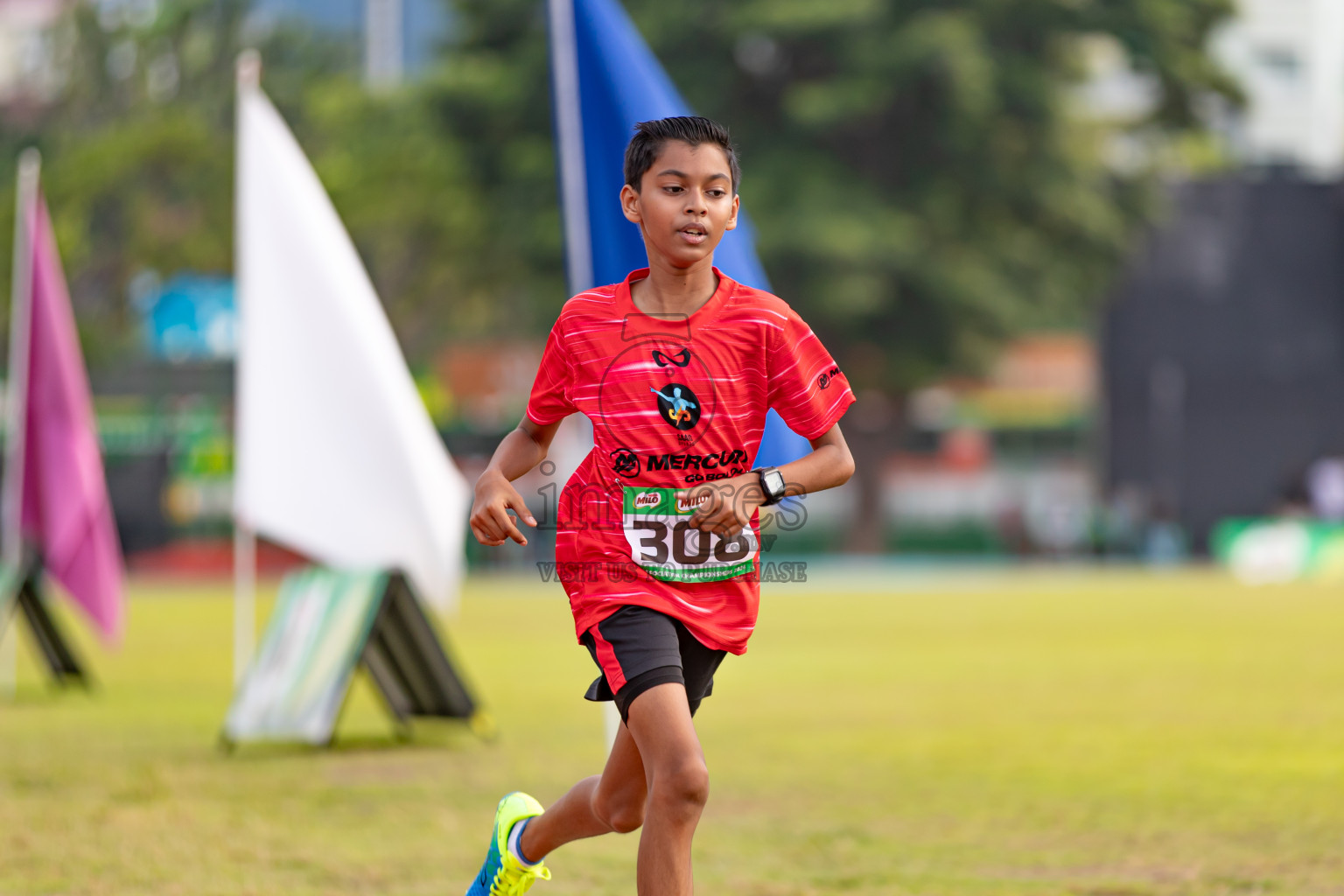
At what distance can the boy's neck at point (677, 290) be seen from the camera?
4391mm

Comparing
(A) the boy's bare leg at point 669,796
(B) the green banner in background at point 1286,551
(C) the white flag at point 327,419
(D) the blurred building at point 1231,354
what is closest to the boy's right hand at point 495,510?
(A) the boy's bare leg at point 669,796

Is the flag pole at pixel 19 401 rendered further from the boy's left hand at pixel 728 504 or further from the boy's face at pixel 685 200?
the boy's left hand at pixel 728 504

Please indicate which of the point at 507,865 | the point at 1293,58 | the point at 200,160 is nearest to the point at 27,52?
the point at 200,160

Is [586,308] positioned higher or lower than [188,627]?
higher

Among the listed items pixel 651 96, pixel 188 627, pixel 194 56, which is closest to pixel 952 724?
pixel 651 96

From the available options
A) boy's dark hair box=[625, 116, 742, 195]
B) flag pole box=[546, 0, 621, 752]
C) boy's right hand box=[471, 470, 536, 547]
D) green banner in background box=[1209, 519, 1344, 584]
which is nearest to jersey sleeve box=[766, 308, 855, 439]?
boy's dark hair box=[625, 116, 742, 195]

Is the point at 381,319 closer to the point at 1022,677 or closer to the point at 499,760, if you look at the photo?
the point at 499,760

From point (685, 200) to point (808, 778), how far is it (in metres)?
4.96

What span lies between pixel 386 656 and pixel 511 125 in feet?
99.2

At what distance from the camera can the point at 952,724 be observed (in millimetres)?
10953

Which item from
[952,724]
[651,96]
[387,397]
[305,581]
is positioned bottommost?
[952,724]

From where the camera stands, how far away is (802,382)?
437 centimetres

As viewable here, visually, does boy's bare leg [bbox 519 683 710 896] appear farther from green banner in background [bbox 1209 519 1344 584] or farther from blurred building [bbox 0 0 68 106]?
blurred building [bbox 0 0 68 106]

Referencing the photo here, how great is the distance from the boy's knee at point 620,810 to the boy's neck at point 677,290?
1.15 m
